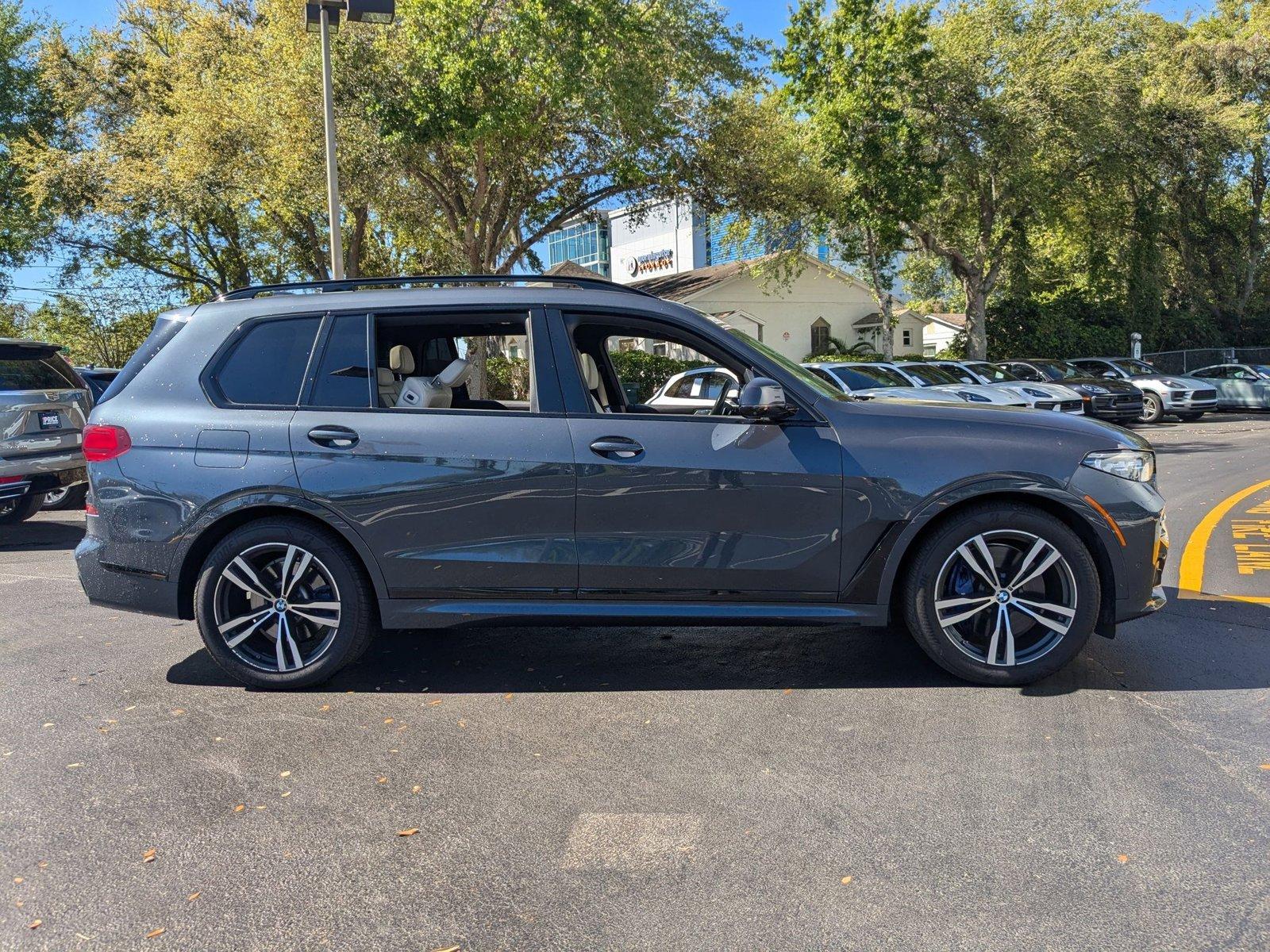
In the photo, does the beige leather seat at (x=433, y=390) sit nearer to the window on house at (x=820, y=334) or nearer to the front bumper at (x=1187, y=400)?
the front bumper at (x=1187, y=400)

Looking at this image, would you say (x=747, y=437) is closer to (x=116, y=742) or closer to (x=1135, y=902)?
(x=1135, y=902)

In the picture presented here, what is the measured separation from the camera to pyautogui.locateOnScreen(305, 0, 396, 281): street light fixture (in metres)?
12.6

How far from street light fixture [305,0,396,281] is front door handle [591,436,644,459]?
849cm

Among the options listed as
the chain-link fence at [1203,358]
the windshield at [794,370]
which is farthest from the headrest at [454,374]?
the chain-link fence at [1203,358]

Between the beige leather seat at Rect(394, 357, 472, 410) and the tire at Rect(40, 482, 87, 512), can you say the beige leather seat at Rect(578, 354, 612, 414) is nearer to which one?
the beige leather seat at Rect(394, 357, 472, 410)

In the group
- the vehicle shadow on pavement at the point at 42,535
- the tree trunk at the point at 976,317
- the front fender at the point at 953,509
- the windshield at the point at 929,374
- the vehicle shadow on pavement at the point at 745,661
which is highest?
the tree trunk at the point at 976,317

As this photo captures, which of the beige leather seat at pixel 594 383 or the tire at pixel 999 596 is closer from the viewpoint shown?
the tire at pixel 999 596

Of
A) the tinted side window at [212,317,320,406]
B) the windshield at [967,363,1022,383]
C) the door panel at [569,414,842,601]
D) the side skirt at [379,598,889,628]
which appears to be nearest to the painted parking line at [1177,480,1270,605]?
the side skirt at [379,598,889,628]

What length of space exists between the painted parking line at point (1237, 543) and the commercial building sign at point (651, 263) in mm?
57591

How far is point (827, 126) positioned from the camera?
81.1 ft

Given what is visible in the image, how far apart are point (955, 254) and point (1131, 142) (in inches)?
228

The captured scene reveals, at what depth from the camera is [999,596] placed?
442cm

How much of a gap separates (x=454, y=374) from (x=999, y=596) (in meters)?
2.78

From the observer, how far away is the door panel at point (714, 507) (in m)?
4.39
